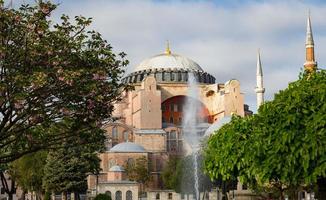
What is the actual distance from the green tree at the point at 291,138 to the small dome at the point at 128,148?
55320 mm

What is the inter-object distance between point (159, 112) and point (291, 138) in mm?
65691

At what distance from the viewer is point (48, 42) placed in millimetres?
→ 15148

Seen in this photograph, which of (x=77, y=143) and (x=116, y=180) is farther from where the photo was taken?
(x=116, y=180)

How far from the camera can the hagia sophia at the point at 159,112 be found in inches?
2862

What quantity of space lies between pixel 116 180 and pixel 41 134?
1935 inches

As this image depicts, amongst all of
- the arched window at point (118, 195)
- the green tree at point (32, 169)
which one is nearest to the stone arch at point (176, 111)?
the arched window at point (118, 195)

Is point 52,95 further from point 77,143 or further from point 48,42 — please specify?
point 77,143

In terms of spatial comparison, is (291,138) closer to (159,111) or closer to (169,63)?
(159,111)

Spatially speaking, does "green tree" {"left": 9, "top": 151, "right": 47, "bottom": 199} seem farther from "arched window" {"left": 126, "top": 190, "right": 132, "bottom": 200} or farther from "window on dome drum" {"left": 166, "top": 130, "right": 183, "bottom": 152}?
"window on dome drum" {"left": 166, "top": 130, "right": 183, "bottom": 152}

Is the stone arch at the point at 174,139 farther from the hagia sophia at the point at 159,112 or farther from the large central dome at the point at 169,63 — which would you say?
the large central dome at the point at 169,63

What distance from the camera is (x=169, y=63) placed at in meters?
92.3

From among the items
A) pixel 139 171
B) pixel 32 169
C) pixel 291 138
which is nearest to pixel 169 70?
pixel 139 171

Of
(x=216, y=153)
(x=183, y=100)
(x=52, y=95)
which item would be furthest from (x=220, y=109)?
(x=52, y=95)

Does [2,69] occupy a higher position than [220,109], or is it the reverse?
[220,109]
